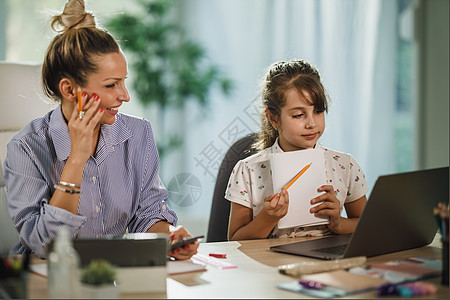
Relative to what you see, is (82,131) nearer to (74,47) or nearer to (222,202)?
(74,47)

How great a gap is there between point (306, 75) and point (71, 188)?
790 millimetres

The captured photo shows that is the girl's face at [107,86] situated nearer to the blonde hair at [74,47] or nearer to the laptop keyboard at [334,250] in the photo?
the blonde hair at [74,47]

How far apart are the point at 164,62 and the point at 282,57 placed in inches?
32.1

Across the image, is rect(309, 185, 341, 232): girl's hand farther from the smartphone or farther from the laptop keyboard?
the smartphone

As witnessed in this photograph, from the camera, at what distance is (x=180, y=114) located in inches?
156

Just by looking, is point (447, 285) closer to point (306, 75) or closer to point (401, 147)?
point (306, 75)

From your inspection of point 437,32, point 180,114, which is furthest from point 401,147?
point 180,114

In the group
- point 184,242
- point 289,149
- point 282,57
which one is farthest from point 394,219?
point 282,57

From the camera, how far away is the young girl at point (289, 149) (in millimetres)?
1623

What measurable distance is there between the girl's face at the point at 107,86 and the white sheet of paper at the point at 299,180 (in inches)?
16.6

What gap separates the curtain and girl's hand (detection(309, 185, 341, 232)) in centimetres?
241

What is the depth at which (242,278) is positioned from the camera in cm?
107

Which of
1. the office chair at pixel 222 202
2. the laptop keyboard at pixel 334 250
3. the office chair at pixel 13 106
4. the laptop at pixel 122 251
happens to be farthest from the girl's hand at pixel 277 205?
the office chair at pixel 13 106

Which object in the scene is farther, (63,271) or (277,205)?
(277,205)
